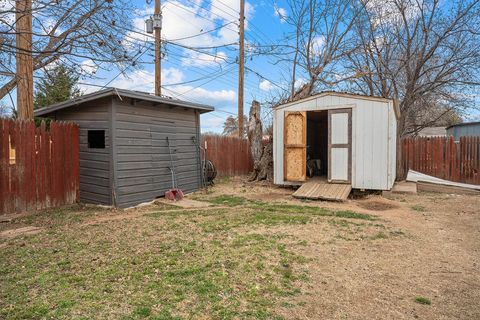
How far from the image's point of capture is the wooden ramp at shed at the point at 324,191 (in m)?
8.01

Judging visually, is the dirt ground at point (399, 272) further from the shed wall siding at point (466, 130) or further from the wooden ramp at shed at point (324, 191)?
the shed wall siding at point (466, 130)

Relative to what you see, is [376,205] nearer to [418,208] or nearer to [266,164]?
[418,208]

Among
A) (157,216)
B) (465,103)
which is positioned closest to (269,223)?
(157,216)

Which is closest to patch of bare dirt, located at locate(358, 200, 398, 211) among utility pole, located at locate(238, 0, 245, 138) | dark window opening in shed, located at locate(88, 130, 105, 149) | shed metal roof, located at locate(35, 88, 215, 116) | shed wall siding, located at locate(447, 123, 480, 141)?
shed metal roof, located at locate(35, 88, 215, 116)

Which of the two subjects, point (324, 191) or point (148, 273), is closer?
point (148, 273)

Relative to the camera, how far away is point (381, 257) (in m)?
4.00

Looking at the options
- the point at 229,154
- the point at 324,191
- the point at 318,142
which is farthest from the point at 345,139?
the point at 229,154

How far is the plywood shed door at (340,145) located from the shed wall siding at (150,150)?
399cm

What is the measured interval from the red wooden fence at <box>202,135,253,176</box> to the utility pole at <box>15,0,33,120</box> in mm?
7097

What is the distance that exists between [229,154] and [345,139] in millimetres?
6132

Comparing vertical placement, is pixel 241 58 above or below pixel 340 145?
above

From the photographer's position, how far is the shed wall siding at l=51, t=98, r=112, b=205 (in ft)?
A: 23.6

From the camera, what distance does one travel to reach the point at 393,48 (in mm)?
13211

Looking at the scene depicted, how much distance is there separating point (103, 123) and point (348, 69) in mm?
10629
